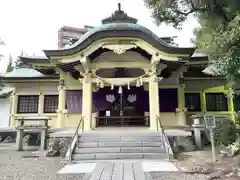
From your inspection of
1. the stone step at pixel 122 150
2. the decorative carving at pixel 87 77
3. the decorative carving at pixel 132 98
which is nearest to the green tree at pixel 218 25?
the stone step at pixel 122 150

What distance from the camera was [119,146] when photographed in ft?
24.5

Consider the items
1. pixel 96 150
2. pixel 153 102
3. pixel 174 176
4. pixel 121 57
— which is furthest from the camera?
pixel 121 57

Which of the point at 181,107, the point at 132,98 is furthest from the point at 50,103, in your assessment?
the point at 181,107

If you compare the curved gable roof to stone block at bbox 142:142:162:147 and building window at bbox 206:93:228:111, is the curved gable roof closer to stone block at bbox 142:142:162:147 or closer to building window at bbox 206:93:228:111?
stone block at bbox 142:142:162:147

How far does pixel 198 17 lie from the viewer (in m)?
6.29

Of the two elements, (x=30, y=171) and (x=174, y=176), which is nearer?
(x=174, y=176)

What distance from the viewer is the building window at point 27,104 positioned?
43.2 ft

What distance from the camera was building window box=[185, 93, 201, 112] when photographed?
1264cm

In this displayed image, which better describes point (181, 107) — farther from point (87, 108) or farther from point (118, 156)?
point (118, 156)

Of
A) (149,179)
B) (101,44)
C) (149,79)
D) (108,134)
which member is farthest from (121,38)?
(149,179)

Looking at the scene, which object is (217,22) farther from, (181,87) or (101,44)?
(181,87)

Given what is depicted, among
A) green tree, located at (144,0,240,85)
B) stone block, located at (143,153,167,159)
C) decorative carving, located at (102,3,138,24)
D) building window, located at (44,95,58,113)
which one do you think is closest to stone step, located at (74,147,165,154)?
Answer: stone block, located at (143,153,167,159)

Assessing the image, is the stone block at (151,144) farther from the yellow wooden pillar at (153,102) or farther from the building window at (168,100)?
the building window at (168,100)

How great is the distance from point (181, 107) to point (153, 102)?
9.99 ft
